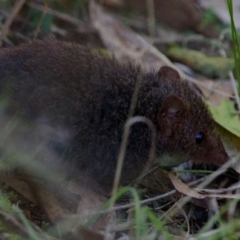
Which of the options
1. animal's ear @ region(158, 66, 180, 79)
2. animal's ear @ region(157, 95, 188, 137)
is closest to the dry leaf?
animal's ear @ region(157, 95, 188, 137)

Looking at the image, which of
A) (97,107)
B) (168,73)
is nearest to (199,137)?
(168,73)

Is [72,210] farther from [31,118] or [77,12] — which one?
[77,12]

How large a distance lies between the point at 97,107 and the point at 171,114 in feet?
2.35

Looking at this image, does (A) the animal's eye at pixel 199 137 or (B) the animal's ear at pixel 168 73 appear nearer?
(A) the animal's eye at pixel 199 137

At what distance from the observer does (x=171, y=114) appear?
18.9 feet

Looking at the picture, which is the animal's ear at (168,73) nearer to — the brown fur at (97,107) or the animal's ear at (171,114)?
the brown fur at (97,107)

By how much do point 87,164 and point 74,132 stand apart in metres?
0.34

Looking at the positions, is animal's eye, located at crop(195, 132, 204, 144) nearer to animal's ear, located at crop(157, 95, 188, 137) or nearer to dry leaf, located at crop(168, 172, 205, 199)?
animal's ear, located at crop(157, 95, 188, 137)

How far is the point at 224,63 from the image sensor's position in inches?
306

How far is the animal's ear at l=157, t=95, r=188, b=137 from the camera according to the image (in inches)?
222

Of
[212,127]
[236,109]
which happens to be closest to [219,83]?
[236,109]

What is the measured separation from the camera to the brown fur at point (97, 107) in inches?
208

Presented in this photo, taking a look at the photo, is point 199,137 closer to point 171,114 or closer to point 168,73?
point 171,114

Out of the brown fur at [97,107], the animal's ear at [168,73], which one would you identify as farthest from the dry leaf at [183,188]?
the animal's ear at [168,73]
